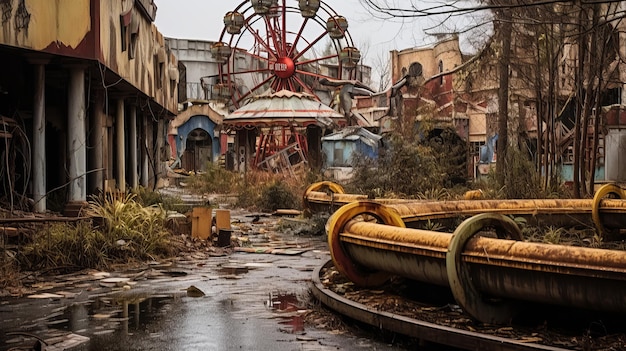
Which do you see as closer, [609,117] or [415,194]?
[415,194]

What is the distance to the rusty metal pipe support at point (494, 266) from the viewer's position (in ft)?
19.6

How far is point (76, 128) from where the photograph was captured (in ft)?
49.8

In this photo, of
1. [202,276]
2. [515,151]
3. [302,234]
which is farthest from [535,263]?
[515,151]

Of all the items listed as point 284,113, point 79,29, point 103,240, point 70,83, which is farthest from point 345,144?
point 103,240

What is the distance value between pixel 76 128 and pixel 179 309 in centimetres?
720

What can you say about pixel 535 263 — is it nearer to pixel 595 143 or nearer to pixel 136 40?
pixel 595 143

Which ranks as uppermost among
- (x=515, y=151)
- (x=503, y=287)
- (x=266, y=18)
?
(x=266, y=18)

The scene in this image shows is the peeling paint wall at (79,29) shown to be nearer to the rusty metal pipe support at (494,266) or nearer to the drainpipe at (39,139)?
the drainpipe at (39,139)

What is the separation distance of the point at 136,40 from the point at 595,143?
11.0 m

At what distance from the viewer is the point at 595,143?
1816cm

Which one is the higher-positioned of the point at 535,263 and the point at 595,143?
the point at 595,143

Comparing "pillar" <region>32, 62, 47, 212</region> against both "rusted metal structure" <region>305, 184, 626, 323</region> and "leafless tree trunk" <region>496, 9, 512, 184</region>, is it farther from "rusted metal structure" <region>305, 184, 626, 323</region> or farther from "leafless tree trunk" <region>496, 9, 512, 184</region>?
"leafless tree trunk" <region>496, 9, 512, 184</region>

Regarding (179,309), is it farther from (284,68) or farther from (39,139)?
(284,68)

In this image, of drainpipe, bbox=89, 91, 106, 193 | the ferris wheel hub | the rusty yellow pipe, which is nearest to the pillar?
drainpipe, bbox=89, 91, 106, 193
